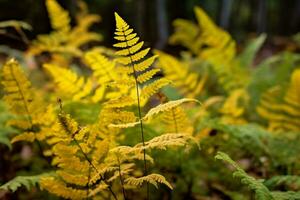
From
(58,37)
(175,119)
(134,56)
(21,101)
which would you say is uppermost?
(134,56)

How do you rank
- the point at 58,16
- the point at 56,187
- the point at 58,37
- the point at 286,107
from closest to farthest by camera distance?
the point at 56,187
the point at 286,107
the point at 58,16
the point at 58,37

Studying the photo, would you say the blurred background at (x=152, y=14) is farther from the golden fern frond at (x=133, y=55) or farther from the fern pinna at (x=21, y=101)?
the golden fern frond at (x=133, y=55)

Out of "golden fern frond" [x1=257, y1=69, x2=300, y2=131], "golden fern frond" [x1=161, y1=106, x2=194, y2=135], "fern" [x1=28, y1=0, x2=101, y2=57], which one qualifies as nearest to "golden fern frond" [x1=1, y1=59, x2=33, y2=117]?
"golden fern frond" [x1=161, y1=106, x2=194, y2=135]

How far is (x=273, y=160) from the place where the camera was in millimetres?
2535

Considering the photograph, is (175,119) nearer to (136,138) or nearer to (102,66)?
(136,138)

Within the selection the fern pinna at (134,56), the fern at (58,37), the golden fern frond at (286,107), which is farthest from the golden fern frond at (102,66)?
the fern at (58,37)

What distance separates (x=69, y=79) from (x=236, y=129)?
3.59ft

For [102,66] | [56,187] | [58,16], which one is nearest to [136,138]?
[102,66]

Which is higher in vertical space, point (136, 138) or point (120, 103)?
point (120, 103)

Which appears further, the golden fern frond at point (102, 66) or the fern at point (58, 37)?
the fern at point (58, 37)

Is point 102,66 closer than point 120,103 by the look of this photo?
No

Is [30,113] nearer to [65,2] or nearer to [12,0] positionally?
[65,2]

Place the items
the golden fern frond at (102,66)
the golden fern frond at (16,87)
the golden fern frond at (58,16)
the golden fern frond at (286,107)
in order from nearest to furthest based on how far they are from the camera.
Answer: the golden fern frond at (16,87) → the golden fern frond at (102,66) → the golden fern frond at (286,107) → the golden fern frond at (58,16)

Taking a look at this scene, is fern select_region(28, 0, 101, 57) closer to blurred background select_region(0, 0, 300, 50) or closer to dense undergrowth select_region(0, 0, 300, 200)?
dense undergrowth select_region(0, 0, 300, 200)
